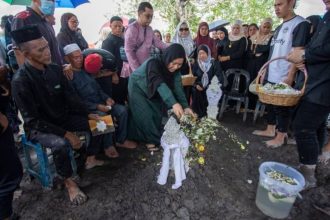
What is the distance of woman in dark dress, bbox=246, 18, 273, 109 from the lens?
5145mm

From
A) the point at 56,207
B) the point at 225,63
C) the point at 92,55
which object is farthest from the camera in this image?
the point at 225,63

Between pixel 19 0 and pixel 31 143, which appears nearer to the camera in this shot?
pixel 31 143

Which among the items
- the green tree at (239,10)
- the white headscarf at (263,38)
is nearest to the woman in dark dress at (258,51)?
the white headscarf at (263,38)

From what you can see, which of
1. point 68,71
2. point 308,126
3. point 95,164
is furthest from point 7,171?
point 308,126

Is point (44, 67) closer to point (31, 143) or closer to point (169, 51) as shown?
point (31, 143)

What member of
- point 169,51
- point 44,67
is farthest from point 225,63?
point 44,67

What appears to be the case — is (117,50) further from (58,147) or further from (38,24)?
(58,147)

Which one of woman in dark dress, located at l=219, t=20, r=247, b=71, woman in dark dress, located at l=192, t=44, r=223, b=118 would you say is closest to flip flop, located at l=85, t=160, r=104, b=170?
woman in dark dress, located at l=192, t=44, r=223, b=118

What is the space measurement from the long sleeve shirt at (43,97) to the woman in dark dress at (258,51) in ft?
12.8

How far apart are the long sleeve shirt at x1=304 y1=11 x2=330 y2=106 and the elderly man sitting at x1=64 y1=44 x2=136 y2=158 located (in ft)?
7.98

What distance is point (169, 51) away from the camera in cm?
314

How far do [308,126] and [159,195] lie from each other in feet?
5.98

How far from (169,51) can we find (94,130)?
4.54 ft

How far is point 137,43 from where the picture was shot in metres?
4.05
